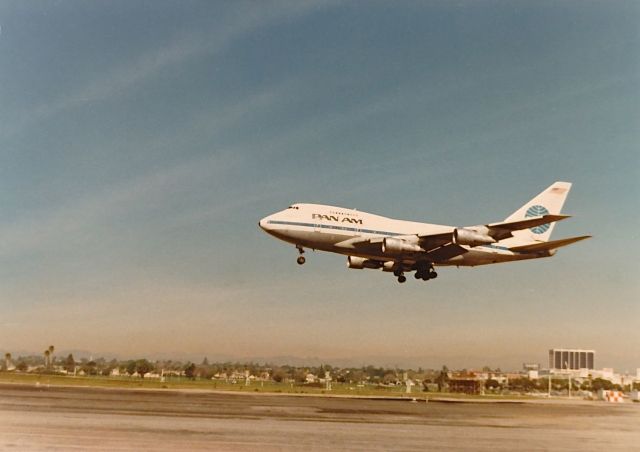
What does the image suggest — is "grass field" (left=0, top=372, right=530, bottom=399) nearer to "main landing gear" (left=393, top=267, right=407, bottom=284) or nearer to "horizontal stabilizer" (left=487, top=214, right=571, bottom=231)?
"main landing gear" (left=393, top=267, right=407, bottom=284)

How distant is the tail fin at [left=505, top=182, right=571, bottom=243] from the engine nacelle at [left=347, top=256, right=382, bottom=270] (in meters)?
13.8

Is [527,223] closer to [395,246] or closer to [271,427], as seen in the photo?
[395,246]

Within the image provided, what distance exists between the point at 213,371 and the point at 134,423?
276 ft

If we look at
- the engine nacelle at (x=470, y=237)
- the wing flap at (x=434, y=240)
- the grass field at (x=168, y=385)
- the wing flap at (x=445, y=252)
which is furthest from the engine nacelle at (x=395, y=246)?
the grass field at (x=168, y=385)

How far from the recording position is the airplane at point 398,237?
46.0 metres

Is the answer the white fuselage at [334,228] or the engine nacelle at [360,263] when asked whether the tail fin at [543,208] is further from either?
the engine nacelle at [360,263]

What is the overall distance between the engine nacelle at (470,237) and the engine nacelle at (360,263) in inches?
364

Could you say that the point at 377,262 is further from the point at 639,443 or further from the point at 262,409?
the point at 639,443

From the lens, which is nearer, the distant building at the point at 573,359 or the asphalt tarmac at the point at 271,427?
the asphalt tarmac at the point at 271,427

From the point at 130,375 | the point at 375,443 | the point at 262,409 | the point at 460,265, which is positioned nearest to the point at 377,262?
the point at 460,265

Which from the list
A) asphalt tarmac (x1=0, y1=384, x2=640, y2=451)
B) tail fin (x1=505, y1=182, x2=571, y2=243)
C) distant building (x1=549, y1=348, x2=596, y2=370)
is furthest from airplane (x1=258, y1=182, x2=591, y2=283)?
distant building (x1=549, y1=348, x2=596, y2=370)

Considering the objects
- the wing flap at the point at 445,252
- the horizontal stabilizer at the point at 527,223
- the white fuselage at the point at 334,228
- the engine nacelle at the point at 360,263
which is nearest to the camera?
the horizontal stabilizer at the point at 527,223

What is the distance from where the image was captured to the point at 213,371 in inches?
4409

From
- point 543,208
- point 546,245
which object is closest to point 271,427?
point 546,245
